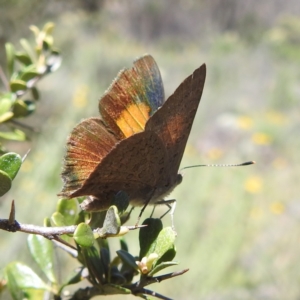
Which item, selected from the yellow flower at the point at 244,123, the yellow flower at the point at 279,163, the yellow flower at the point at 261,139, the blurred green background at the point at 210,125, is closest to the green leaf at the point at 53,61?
the blurred green background at the point at 210,125

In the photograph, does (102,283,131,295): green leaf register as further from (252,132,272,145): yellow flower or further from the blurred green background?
(252,132,272,145): yellow flower

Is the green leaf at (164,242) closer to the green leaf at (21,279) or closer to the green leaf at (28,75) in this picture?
the green leaf at (21,279)

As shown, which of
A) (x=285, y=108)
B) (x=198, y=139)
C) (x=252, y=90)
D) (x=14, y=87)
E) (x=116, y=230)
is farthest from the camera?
(x=252, y=90)

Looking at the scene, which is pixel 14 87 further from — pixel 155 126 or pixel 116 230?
pixel 116 230

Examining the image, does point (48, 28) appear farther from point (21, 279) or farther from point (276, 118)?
point (276, 118)

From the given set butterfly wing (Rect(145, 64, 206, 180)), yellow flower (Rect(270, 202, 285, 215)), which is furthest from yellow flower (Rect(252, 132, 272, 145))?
butterfly wing (Rect(145, 64, 206, 180))

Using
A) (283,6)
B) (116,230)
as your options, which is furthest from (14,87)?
(283,6)
